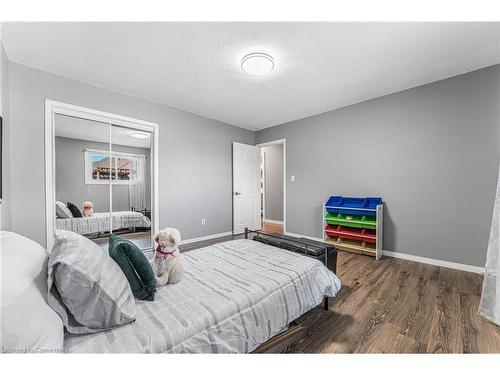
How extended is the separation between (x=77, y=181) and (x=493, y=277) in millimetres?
4596

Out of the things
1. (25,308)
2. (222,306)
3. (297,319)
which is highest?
(25,308)

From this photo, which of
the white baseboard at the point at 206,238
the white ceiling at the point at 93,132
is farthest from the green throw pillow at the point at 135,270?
the white baseboard at the point at 206,238

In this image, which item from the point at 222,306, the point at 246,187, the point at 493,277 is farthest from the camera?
the point at 246,187

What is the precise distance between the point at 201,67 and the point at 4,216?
2.56 metres

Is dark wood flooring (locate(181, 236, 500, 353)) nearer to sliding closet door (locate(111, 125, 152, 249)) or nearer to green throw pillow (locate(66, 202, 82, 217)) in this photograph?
sliding closet door (locate(111, 125, 152, 249))

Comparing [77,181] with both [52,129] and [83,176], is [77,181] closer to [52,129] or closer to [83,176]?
[83,176]

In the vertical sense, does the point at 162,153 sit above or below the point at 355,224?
above

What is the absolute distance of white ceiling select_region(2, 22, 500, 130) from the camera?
6.18 ft

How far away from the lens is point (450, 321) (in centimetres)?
169

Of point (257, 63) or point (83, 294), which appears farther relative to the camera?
point (257, 63)

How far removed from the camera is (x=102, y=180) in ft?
10.1

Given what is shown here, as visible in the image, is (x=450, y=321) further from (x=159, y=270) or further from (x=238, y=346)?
(x=159, y=270)

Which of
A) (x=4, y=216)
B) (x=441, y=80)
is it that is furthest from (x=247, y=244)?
(x=441, y=80)

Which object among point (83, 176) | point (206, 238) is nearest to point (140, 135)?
point (83, 176)
